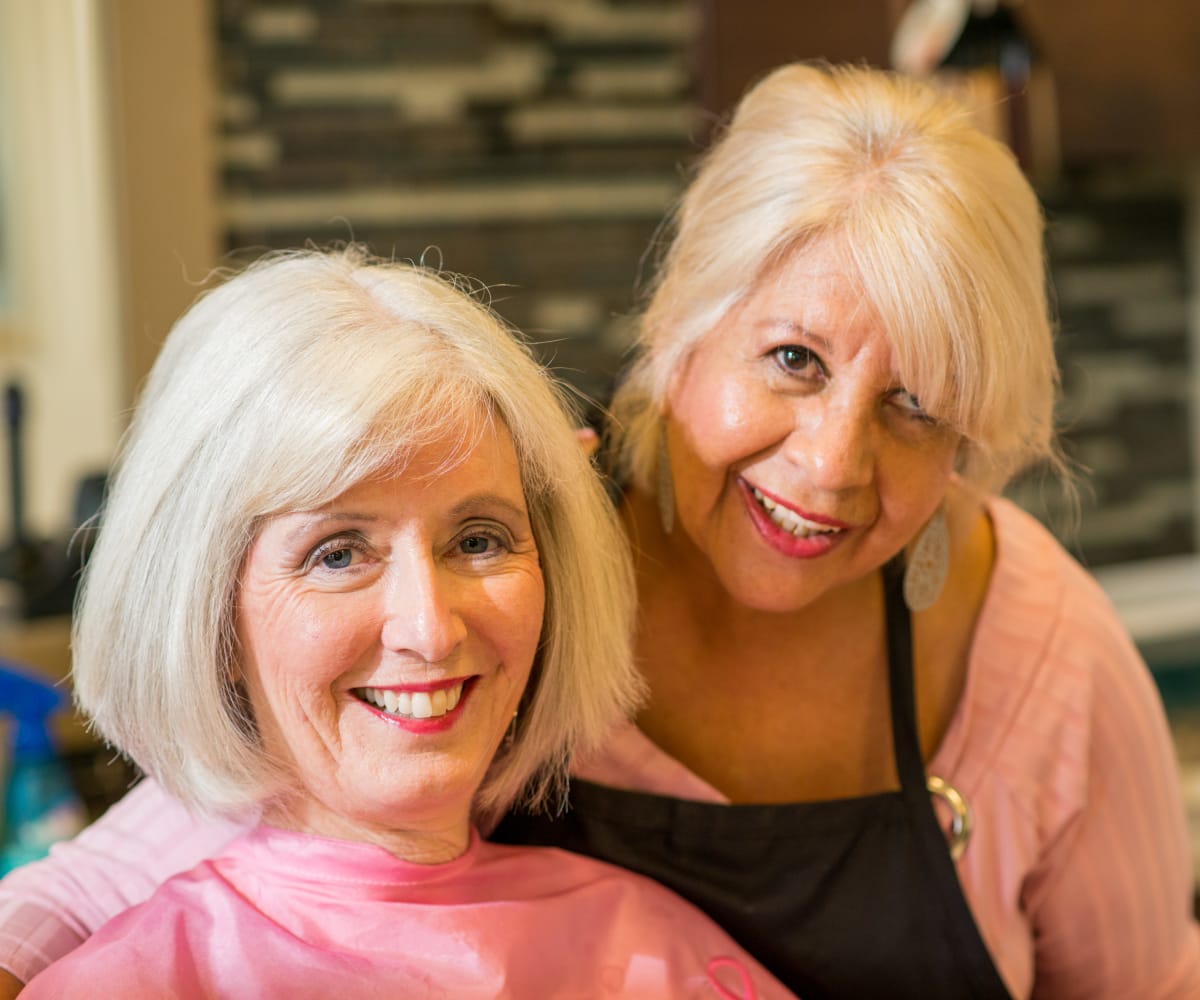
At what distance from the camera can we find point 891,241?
4.26 feet

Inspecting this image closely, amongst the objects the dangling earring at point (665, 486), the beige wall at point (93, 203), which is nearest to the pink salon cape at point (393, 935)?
the dangling earring at point (665, 486)

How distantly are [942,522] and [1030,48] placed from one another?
1.57 m

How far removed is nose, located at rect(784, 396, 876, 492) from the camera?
1.32 metres

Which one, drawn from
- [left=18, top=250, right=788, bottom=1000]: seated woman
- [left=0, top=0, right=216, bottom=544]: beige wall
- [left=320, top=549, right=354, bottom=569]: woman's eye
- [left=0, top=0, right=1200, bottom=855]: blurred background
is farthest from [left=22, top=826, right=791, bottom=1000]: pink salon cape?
[left=0, top=0, right=216, bottom=544]: beige wall

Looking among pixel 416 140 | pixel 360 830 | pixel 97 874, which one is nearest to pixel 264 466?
pixel 360 830

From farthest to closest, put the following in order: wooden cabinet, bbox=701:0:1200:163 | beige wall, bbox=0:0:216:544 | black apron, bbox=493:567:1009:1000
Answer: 1. wooden cabinet, bbox=701:0:1200:163
2. beige wall, bbox=0:0:216:544
3. black apron, bbox=493:567:1009:1000

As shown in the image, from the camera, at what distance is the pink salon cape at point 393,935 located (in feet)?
3.77

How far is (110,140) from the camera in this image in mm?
2568

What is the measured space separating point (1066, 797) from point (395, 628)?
0.86m

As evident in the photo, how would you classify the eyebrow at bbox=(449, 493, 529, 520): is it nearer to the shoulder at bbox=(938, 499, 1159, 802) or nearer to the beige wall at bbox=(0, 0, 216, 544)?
the shoulder at bbox=(938, 499, 1159, 802)

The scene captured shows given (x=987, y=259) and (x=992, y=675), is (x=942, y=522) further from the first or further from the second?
(x=987, y=259)

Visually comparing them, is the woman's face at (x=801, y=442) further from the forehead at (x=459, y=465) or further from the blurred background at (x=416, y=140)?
the blurred background at (x=416, y=140)

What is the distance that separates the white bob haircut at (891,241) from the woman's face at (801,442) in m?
0.02

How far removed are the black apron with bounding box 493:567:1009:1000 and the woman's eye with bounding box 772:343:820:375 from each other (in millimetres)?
458
